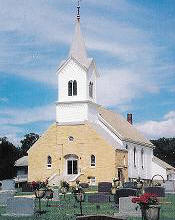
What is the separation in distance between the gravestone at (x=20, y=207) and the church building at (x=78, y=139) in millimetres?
35054

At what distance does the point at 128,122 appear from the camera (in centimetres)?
8325

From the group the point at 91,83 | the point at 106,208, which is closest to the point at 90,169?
the point at 91,83

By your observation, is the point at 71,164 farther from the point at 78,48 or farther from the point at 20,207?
the point at 20,207

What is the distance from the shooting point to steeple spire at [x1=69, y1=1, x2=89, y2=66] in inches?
2569

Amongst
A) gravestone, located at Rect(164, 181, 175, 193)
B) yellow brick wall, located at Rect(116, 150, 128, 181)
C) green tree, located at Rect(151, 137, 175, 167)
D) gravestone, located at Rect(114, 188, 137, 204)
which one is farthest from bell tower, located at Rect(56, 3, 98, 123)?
green tree, located at Rect(151, 137, 175, 167)

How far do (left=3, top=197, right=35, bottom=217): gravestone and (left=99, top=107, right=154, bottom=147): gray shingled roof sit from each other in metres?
42.4

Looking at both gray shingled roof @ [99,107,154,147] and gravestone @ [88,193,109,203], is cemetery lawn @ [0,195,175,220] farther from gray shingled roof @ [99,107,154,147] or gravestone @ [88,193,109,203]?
gray shingled roof @ [99,107,154,147]

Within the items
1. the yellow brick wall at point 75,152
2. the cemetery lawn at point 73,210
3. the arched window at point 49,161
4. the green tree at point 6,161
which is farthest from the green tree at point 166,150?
the cemetery lawn at point 73,210

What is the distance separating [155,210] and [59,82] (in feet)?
153

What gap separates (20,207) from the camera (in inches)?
982

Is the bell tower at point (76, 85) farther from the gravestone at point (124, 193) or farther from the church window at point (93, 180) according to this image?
the gravestone at point (124, 193)

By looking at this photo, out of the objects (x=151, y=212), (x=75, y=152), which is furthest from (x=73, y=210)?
(x=75, y=152)

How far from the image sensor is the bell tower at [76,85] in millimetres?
64312

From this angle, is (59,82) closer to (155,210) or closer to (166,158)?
(155,210)
